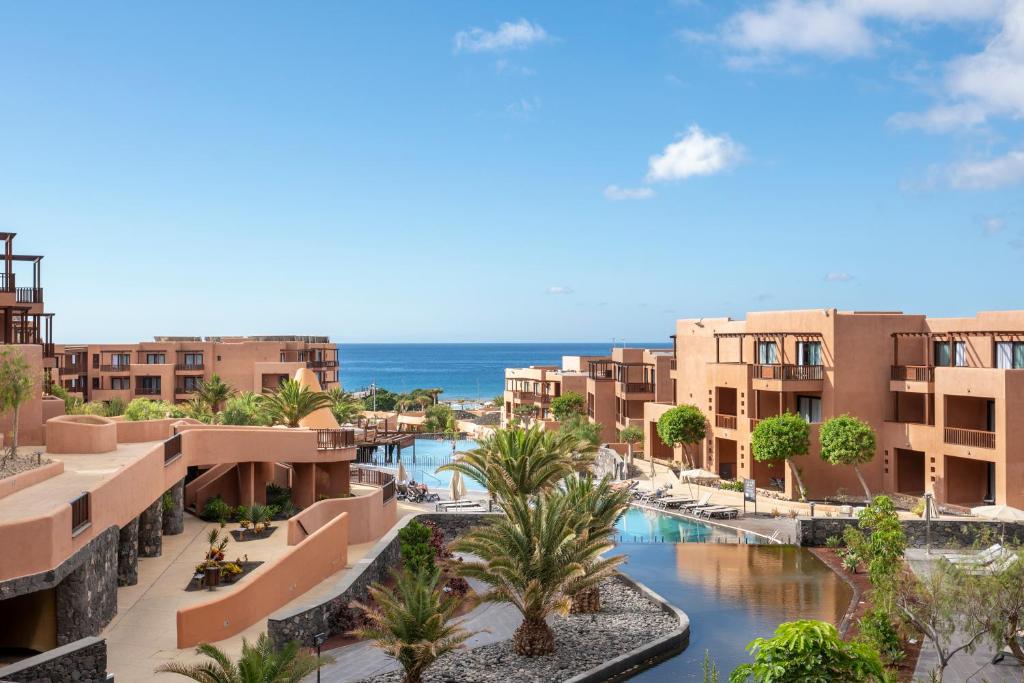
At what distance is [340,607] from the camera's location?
779 inches

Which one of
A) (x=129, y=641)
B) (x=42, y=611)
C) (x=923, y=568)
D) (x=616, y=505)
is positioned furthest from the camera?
(x=923, y=568)

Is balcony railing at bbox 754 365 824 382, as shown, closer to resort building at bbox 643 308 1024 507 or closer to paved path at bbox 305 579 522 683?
resort building at bbox 643 308 1024 507

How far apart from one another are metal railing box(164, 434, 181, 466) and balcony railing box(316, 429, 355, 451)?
528 centimetres

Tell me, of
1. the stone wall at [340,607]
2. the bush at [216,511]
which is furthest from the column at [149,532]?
the stone wall at [340,607]

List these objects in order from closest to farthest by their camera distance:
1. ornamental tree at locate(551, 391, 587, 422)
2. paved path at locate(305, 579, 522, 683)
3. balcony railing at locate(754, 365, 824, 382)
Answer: paved path at locate(305, 579, 522, 683), balcony railing at locate(754, 365, 824, 382), ornamental tree at locate(551, 391, 587, 422)

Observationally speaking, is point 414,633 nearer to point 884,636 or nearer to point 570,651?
point 570,651

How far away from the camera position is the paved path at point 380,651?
17.3 metres

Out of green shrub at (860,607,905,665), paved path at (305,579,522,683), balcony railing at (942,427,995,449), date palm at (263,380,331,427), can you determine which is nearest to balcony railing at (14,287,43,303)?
date palm at (263,380,331,427)

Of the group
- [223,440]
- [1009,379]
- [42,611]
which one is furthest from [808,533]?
[42,611]

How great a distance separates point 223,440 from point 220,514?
8.35ft

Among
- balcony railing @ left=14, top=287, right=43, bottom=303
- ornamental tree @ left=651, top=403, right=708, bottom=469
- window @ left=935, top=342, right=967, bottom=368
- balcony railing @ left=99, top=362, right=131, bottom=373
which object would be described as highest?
balcony railing @ left=14, top=287, right=43, bottom=303

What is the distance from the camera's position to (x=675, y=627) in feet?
67.9

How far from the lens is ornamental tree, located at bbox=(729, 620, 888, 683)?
404 inches

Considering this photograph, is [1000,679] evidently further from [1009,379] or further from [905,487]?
[905,487]
